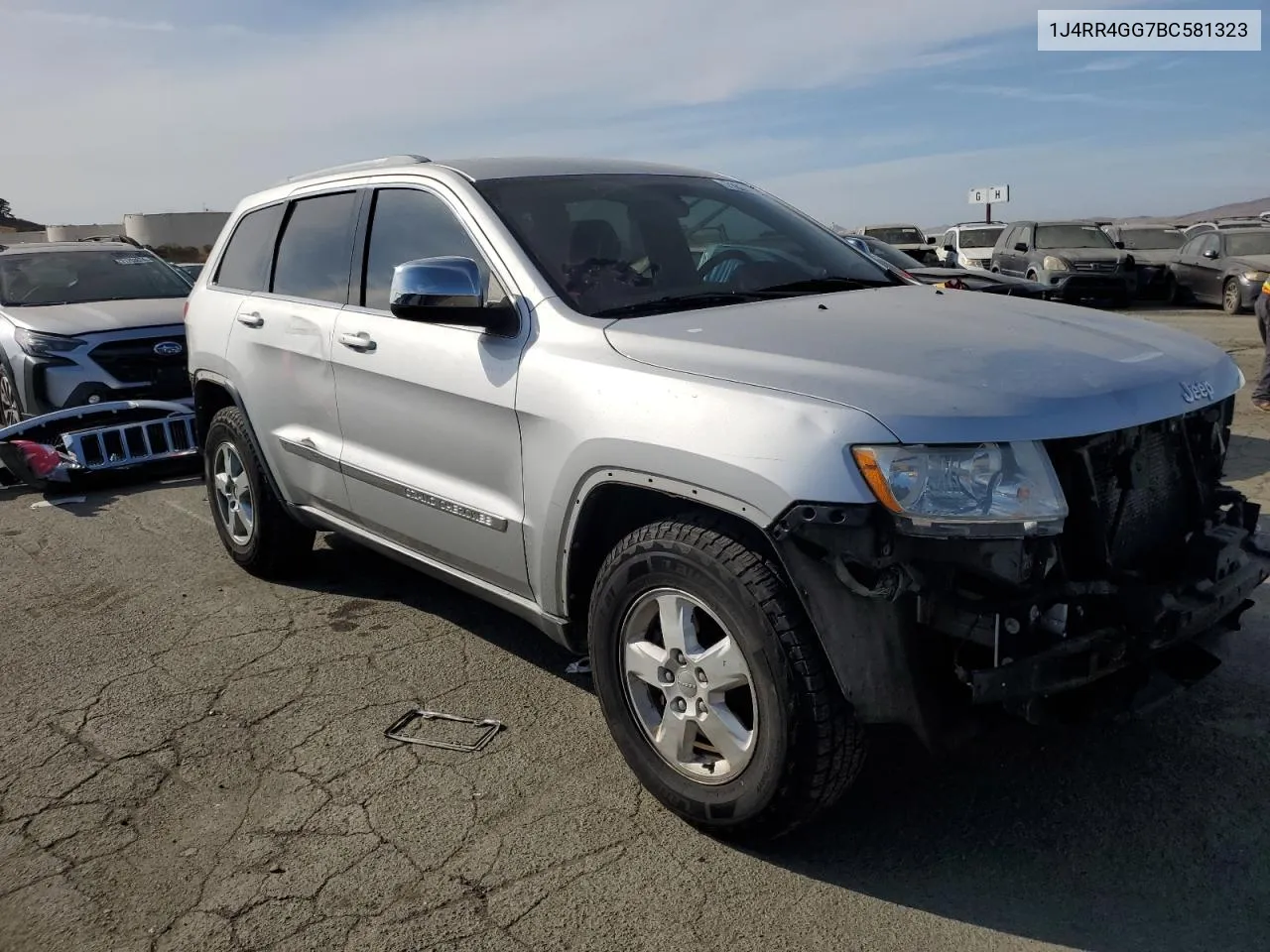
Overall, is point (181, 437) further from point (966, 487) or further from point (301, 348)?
point (966, 487)

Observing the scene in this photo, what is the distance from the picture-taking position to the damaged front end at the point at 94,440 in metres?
7.13

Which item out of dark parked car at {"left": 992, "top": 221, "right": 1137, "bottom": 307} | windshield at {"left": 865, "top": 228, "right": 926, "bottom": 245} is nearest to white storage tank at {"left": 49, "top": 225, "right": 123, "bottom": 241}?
windshield at {"left": 865, "top": 228, "right": 926, "bottom": 245}

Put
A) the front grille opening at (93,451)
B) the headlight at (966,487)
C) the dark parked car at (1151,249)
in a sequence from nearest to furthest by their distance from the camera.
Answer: the headlight at (966,487)
the front grille opening at (93,451)
the dark parked car at (1151,249)

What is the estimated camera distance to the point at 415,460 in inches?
152

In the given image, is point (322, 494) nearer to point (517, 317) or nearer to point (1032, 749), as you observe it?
point (517, 317)

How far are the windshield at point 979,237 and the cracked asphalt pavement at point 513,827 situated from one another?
74.7ft

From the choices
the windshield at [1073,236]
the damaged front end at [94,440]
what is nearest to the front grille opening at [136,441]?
the damaged front end at [94,440]

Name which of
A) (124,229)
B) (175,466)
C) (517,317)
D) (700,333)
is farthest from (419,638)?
(124,229)

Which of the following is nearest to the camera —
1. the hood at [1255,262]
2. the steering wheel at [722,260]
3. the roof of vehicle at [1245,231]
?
the steering wheel at [722,260]

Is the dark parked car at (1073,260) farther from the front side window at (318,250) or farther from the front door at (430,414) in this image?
the front door at (430,414)

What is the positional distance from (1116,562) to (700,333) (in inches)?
49.8

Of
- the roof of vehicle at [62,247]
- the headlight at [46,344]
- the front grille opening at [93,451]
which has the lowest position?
the front grille opening at [93,451]

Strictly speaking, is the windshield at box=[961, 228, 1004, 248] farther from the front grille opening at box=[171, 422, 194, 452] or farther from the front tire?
the front tire

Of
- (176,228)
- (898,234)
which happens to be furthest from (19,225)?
(898,234)
